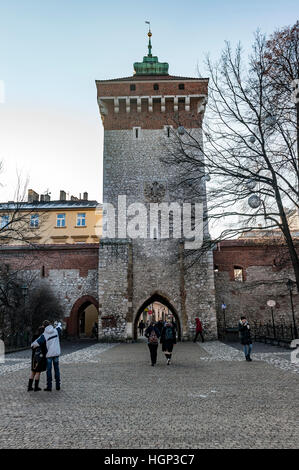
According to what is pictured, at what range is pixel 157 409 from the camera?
18.8 ft

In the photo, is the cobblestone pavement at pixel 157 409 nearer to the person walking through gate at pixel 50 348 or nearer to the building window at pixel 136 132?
the person walking through gate at pixel 50 348

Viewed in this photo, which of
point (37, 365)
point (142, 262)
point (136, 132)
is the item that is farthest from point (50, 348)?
point (136, 132)

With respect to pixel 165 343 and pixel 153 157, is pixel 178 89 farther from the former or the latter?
pixel 165 343

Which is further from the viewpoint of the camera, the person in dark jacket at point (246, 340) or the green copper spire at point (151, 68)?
the green copper spire at point (151, 68)

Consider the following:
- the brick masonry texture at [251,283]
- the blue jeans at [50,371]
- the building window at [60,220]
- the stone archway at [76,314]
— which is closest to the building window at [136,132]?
the brick masonry texture at [251,283]

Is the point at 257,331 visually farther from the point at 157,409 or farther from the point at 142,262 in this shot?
the point at 157,409

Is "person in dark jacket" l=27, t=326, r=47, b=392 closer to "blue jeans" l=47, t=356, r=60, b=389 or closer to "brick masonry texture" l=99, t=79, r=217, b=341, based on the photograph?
"blue jeans" l=47, t=356, r=60, b=389

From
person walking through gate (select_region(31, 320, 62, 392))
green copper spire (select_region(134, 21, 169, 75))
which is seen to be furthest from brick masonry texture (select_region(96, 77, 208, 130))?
person walking through gate (select_region(31, 320, 62, 392))

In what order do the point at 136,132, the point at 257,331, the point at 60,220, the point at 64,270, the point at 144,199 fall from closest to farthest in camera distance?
the point at 257,331
the point at 144,199
the point at 64,270
the point at 136,132
the point at 60,220

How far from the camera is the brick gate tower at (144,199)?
22.2 m

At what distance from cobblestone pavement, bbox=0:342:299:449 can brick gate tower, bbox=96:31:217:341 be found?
39.2 feet

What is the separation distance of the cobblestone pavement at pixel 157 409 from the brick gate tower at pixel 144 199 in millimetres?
11933

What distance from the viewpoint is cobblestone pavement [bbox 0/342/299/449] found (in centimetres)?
425

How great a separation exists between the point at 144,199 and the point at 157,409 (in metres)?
19.1
